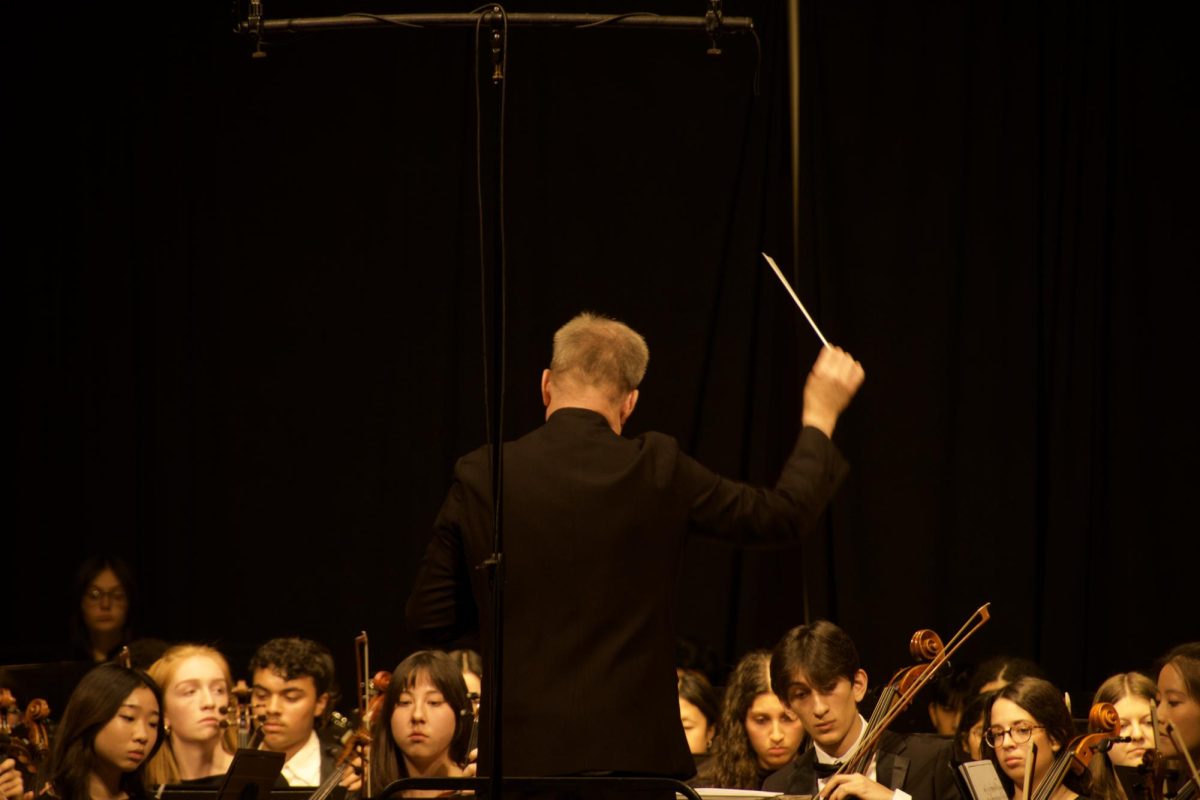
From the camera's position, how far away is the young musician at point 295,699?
4617mm

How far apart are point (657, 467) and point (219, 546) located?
4339 mm

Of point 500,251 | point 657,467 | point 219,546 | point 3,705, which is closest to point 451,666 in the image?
point 3,705

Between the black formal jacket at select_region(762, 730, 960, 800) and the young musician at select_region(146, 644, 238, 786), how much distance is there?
1.65m

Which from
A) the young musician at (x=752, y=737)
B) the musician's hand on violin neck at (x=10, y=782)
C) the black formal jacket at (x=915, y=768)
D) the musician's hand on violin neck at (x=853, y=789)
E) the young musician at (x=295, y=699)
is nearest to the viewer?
the musician's hand on violin neck at (x=853, y=789)

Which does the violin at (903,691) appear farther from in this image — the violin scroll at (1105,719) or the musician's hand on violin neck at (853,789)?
the violin scroll at (1105,719)

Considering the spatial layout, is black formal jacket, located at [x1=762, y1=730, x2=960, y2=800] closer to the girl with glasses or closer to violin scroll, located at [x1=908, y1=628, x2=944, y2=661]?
violin scroll, located at [x1=908, y1=628, x2=944, y2=661]

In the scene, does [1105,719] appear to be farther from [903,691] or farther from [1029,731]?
[903,691]

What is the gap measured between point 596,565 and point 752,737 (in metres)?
2.18

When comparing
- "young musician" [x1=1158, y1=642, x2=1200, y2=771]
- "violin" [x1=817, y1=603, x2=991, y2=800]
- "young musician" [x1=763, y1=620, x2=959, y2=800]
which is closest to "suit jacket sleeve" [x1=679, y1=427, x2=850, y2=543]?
"violin" [x1=817, y1=603, x2=991, y2=800]

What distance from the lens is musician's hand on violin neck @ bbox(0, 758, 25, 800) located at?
3.80 metres

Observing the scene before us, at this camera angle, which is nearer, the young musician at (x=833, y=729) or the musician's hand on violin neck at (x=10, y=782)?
the young musician at (x=833, y=729)

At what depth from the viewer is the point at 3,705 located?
4082 millimetres

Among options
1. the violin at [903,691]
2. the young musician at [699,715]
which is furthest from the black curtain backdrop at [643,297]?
the violin at [903,691]

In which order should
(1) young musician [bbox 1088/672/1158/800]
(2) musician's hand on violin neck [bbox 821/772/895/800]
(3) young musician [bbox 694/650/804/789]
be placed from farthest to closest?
(3) young musician [bbox 694/650/804/789], (1) young musician [bbox 1088/672/1158/800], (2) musician's hand on violin neck [bbox 821/772/895/800]
